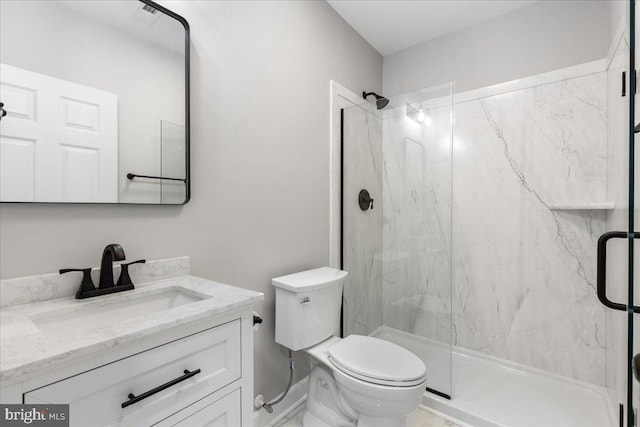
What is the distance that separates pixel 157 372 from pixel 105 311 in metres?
0.35

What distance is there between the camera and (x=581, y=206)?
6.25 feet

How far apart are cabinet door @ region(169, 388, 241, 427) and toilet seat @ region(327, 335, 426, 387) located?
62cm

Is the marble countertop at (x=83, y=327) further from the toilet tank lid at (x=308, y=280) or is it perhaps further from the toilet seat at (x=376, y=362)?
the toilet seat at (x=376, y=362)

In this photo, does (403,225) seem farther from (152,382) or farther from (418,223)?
(152,382)

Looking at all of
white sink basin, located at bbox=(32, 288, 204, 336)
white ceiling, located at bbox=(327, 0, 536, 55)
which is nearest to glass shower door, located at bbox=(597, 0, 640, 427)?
white ceiling, located at bbox=(327, 0, 536, 55)

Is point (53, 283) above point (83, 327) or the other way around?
above

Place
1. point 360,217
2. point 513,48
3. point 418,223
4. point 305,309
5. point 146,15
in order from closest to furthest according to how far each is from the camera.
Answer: point 146,15
point 305,309
point 418,223
point 513,48
point 360,217

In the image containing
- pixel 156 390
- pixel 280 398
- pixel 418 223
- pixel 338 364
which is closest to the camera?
pixel 156 390

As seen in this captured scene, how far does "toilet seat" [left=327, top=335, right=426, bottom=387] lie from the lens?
136 centimetres

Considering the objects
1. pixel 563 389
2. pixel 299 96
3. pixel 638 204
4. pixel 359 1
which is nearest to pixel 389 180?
pixel 299 96

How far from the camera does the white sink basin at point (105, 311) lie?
873 mm

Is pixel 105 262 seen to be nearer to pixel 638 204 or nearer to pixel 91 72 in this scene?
pixel 91 72

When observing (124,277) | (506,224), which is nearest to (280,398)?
(124,277)

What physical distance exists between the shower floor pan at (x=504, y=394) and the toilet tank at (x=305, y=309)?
79cm
